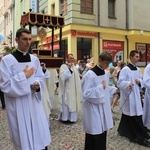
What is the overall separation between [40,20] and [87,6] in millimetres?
10019

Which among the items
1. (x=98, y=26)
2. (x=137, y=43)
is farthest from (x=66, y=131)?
(x=137, y=43)

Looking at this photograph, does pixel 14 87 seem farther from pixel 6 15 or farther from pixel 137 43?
pixel 6 15

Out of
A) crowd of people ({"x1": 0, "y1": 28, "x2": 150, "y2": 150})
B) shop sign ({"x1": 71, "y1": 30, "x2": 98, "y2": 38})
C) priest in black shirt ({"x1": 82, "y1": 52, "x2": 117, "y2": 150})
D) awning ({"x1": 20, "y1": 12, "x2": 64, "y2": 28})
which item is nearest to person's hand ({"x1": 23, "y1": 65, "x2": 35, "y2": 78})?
crowd of people ({"x1": 0, "y1": 28, "x2": 150, "y2": 150})

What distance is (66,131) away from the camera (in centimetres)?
606

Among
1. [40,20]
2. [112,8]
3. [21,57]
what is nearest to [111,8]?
[112,8]

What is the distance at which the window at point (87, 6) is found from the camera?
56.3 feet

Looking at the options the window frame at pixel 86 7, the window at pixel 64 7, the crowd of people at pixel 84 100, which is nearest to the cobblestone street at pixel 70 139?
the crowd of people at pixel 84 100

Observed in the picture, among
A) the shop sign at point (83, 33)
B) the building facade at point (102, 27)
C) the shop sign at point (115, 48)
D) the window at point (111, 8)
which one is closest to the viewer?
the shop sign at point (83, 33)

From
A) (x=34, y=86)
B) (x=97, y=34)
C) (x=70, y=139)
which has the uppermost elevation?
(x=97, y=34)

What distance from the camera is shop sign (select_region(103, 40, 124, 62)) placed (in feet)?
59.9

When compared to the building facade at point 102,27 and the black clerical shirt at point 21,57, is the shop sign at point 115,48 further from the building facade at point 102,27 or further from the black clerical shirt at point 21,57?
the black clerical shirt at point 21,57

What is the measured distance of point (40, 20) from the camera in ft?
26.1

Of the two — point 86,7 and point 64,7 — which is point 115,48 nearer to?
point 86,7

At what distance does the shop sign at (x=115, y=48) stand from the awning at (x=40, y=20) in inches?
401
